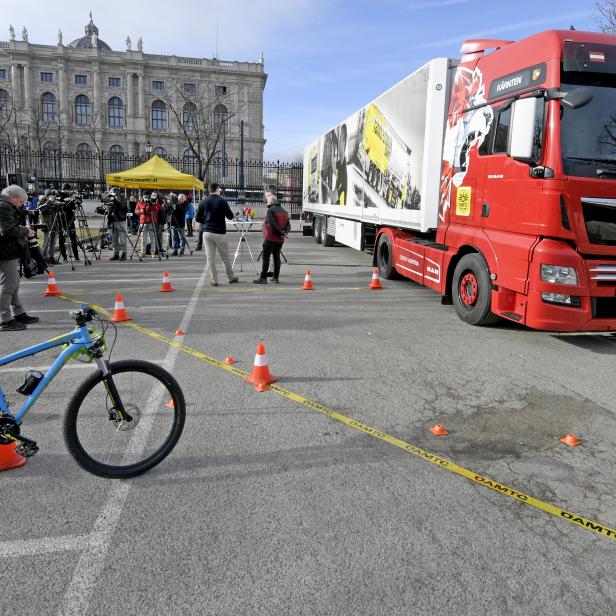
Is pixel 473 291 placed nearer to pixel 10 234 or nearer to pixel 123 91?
pixel 10 234

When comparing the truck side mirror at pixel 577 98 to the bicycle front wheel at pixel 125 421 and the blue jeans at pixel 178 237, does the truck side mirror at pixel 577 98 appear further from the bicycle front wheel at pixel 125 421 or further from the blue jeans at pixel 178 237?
the blue jeans at pixel 178 237

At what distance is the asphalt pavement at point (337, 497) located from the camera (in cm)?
247

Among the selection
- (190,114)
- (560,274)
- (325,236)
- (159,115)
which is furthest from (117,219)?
(159,115)

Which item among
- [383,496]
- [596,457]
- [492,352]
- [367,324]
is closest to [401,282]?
[367,324]

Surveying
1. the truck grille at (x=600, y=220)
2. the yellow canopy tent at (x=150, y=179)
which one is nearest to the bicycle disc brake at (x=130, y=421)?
the truck grille at (x=600, y=220)

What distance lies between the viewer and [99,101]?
8031 centimetres

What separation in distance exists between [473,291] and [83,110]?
284 ft

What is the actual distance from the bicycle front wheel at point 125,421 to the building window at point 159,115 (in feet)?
283

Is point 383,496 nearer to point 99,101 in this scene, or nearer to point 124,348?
point 124,348

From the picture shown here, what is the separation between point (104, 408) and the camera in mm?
3586

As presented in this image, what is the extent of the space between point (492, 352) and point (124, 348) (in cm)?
441

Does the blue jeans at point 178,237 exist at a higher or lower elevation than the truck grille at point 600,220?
lower

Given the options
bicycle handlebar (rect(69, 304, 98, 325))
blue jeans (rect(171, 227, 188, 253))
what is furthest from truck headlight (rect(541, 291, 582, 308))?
blue jeans (rect(171, 227, 188, 253))

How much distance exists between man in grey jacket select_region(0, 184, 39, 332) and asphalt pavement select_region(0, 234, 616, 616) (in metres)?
1.79
